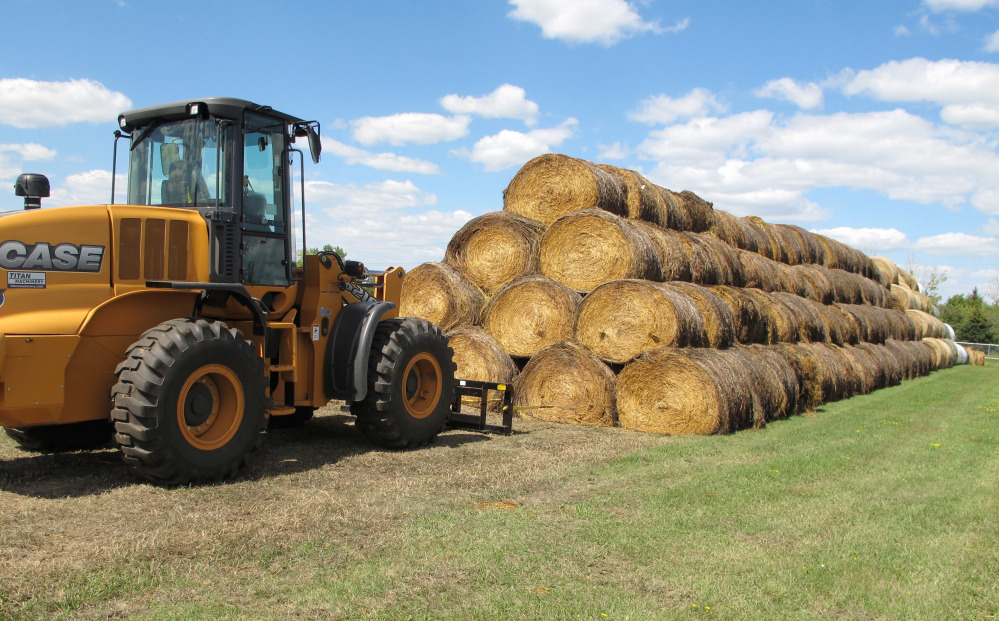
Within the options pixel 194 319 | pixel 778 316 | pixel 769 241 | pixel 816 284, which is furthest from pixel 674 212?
pixel 194 319

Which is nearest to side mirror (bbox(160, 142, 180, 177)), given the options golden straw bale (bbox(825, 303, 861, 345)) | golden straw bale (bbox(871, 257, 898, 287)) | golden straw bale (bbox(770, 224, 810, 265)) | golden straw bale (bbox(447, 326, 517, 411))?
golden straw bale (bbox(447, 326, 517, 411))

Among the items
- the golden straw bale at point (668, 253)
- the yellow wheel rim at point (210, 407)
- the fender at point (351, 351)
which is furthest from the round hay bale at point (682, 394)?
the yellow wheel rim at point (210, 407)

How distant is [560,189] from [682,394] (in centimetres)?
357

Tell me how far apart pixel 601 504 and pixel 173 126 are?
454cm

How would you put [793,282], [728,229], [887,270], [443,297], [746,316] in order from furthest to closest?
[887,270] < [793,282] < [728,229] < [746,316] < [443,297]

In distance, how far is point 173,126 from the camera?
6.43 meters

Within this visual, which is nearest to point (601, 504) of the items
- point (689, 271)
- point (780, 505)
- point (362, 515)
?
point (780, 505)

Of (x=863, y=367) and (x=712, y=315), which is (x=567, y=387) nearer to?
(x=712, y=315)

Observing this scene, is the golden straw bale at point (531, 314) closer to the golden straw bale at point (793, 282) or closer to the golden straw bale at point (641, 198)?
the golden straw bale at point (641, 198)

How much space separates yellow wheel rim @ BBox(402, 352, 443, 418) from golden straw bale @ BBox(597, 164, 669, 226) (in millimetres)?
4833

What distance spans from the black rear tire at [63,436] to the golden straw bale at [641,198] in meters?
7.48

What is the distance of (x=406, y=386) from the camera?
774 cm

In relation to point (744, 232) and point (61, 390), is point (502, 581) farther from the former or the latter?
point (744, 232)

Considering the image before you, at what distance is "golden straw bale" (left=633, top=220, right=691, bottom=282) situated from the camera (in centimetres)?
1083
